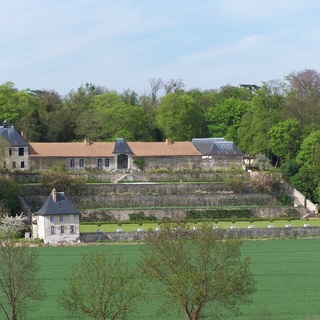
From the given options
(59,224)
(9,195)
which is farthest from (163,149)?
(59,224)

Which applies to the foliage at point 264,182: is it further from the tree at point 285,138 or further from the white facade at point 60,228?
the white facade at point 60,228

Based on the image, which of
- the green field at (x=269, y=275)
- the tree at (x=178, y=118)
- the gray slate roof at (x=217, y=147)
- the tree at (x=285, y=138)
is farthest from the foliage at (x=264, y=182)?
the tree at (x=178, y=118)

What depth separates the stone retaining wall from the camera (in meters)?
61.4

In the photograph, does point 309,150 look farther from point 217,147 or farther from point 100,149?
point 100,149

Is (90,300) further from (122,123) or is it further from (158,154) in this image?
(122,123)

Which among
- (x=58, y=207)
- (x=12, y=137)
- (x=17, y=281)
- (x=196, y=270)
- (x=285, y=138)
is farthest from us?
(x=285, y=138)

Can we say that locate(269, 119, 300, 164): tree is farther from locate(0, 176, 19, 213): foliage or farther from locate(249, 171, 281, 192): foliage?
locate(0, 176, 19, 213): foliage

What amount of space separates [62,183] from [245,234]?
15860 mm

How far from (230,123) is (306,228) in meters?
33.1

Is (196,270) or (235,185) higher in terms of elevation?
(235,185)

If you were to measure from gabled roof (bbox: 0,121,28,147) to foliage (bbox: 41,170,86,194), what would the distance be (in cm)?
733

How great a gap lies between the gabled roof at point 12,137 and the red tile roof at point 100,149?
984 millimetres

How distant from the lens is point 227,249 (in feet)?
116

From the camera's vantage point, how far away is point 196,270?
34.3m
